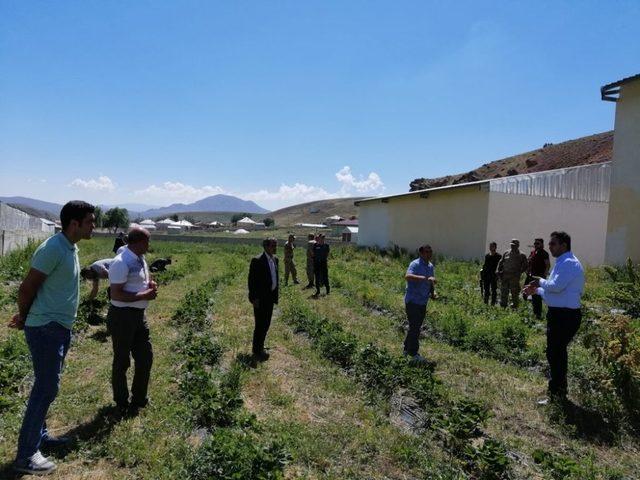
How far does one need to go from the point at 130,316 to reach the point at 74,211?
4.30 feet

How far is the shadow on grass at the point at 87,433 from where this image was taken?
382 centimetres

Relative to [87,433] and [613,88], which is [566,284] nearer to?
[87,433]

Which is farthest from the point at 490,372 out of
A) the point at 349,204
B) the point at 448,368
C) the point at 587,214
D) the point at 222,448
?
the point at 349,204

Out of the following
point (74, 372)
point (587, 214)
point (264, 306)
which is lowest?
point (74, 372)

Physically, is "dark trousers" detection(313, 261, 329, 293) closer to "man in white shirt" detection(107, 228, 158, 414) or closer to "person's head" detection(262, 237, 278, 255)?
"person's head" detection(262, 237, 278, 255)

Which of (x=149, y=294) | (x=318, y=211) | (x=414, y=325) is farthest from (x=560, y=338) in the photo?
(x=318, y=211)

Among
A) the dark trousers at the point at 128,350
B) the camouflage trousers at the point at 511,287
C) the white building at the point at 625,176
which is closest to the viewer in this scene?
the dark trousers at the point at 128,350

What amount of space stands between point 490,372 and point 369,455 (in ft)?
10.6

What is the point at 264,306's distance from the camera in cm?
756

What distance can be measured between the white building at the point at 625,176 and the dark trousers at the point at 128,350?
17.3m

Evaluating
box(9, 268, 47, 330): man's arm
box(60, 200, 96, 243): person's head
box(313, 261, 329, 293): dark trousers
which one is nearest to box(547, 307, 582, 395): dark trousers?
box(60, 200, 96, 243): person's head

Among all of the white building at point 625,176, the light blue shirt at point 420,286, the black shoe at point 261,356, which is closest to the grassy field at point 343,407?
the black shoe at point 261,356

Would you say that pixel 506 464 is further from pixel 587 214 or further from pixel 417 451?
pixel 587 214

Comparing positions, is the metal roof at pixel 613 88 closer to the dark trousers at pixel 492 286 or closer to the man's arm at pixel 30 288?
the dark trousers at pixel 492 286
